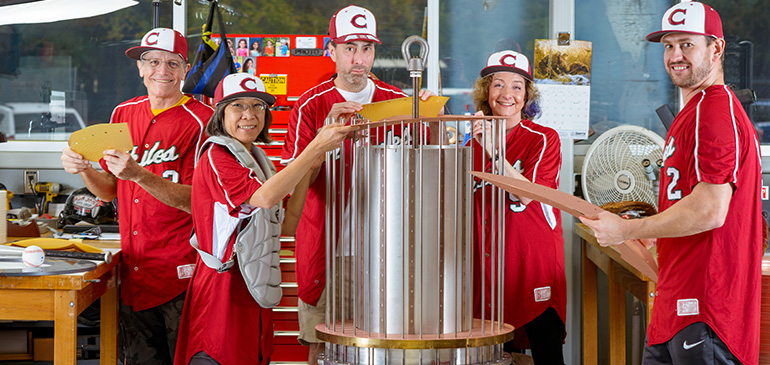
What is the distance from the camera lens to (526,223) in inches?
118

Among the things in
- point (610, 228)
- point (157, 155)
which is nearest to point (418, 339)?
point (610, 228)

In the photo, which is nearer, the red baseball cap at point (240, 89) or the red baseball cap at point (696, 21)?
the red baseball cap at point (696, 21)

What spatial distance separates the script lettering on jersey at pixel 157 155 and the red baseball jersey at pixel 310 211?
0.45m

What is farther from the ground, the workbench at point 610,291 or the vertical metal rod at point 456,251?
the vertical metal rod at point 456,251

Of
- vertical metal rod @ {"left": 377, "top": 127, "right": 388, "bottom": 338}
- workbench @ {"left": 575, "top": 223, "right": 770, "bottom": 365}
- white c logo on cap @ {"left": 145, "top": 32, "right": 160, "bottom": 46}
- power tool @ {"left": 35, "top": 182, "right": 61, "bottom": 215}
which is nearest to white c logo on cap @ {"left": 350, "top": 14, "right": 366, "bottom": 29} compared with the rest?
white c logo on cap @ {"left": 145, "top": 32, "right": 160, "bottom": 46}

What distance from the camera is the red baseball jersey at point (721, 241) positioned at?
6.78 feet

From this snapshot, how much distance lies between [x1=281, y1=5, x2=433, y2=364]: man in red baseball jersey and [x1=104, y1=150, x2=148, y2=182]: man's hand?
52cm

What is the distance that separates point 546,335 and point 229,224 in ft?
4.63

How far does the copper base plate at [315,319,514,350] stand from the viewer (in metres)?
1.76

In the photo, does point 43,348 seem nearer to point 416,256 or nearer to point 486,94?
point 486,94

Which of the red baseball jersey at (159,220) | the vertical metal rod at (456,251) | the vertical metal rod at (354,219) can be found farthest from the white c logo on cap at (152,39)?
the vertical metal rod at (456,251)

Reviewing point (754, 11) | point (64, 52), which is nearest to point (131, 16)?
point (64, 52)

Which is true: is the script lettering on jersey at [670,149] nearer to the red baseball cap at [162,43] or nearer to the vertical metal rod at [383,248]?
the vertical metal rod at [383,248]

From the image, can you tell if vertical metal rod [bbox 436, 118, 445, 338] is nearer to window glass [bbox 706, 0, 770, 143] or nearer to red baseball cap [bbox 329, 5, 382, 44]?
red baseball cap [bbox 329, 5, 382, 44]
